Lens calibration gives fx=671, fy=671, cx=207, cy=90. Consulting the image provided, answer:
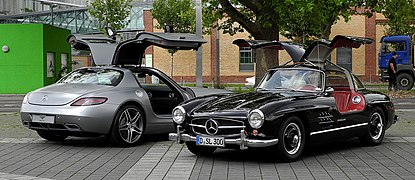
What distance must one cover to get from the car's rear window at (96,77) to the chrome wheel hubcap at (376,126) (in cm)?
422

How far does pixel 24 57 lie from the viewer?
33875 mm

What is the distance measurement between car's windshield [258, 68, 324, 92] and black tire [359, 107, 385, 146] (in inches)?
49.1

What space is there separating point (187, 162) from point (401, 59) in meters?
24.7

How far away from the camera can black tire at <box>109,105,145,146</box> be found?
10.6 meters

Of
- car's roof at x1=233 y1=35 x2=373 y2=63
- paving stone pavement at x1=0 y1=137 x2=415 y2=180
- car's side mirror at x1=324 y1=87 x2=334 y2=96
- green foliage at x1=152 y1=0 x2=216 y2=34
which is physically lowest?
paving stone pavement at x1=0 y1=137 x2=415 y2=180

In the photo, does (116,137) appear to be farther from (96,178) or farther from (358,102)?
(358,102)

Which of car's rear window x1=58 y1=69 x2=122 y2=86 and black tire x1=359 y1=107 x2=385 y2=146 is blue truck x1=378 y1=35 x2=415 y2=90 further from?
car's rear window x1=58 y1=69 x2=122 y2=86

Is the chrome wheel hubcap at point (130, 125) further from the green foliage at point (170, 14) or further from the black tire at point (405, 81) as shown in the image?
the green foliage at point (170, 14)

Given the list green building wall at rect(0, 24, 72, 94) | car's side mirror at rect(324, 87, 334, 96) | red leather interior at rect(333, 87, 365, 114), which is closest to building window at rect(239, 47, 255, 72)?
green building wall at rect(0, 24, 72, 94)

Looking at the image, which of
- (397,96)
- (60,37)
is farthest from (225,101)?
(60,37)

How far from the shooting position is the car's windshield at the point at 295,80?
1003cm

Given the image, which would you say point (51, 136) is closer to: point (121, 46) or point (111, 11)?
point (121, 46)

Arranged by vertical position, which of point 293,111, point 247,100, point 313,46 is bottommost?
point 293,111

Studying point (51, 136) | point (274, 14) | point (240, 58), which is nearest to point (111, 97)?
point (51, 136)
